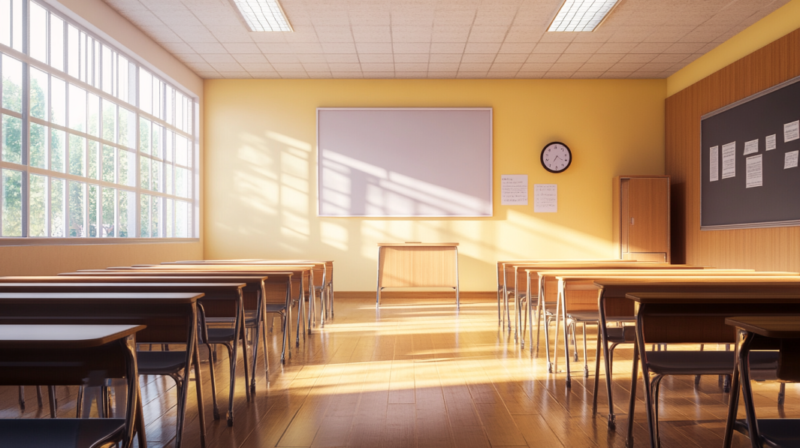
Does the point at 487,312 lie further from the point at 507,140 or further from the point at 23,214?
the point at 23,214

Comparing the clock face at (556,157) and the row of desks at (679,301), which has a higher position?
the clock face at (556,157)

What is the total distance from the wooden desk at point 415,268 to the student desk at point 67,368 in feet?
19.5

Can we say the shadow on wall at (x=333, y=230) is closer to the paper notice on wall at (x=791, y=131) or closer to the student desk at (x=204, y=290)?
the paper notice on wall at (x=791, y=131)

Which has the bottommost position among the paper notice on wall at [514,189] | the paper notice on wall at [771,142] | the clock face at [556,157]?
the paper notice on wall at [514,189]

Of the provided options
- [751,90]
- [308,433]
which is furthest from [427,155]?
[308,433]

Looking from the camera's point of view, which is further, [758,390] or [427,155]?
[427,155]

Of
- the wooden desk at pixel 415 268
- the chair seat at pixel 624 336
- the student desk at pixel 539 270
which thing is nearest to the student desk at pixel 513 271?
the student desk at pixel 539 270

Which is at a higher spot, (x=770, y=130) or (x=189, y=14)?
(x=189, y=14)

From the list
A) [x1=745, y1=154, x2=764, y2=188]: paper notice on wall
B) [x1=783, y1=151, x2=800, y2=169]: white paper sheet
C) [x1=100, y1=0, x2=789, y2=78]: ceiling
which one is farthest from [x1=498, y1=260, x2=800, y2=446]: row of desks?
[x1=100, y1=0, x2=789, y2=78]: ceiling

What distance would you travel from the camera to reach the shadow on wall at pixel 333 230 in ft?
26.2

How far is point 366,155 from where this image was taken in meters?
7.98

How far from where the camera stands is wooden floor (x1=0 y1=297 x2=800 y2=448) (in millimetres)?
2309

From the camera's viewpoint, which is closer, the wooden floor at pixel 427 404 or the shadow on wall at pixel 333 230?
the wooden floor at pixel 427 404

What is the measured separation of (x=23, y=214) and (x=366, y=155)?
14.6ft
